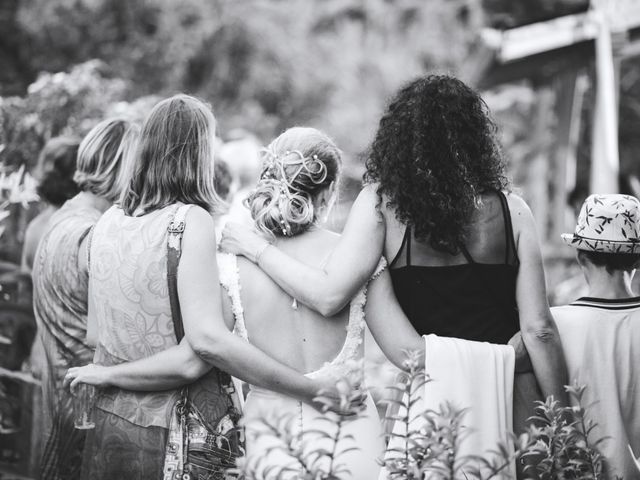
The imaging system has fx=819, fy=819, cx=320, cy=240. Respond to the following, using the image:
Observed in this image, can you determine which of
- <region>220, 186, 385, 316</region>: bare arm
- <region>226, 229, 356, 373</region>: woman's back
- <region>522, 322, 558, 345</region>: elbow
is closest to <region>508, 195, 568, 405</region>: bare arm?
<region>522, 322, 558, 345</region>: elbow

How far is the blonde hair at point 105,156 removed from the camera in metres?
3.59

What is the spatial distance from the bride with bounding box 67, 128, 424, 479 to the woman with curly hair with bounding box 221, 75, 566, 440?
68 mm

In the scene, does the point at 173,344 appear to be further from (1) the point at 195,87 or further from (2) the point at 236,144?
(1) the point at 195,87

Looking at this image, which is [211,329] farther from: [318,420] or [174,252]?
[318,420]

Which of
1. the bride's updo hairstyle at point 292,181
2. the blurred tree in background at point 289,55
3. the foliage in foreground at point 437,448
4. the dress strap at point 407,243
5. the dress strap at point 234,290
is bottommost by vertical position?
the foliage in foreground at point 437,448

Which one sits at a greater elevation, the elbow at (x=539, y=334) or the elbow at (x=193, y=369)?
the elbow at (x=539, y=334)

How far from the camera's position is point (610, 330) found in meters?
2.89

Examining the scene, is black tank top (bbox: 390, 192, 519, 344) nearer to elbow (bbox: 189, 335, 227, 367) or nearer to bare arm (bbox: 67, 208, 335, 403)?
bare arm (bbox: 67, 208, 335, 403)

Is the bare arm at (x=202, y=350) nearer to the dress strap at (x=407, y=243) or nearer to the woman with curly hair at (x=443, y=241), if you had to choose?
the woman with curly hair at (x=443, y=241)

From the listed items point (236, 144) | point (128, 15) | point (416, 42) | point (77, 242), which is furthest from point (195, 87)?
point (77, 242)

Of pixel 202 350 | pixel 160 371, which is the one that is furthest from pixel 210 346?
pixel 160 371

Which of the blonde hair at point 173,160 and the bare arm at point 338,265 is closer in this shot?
the bare arm at point 338,265

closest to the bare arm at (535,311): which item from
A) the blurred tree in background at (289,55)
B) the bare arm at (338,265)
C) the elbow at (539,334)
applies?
the elbow at (539,334)

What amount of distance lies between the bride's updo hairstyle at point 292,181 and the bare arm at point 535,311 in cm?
66
